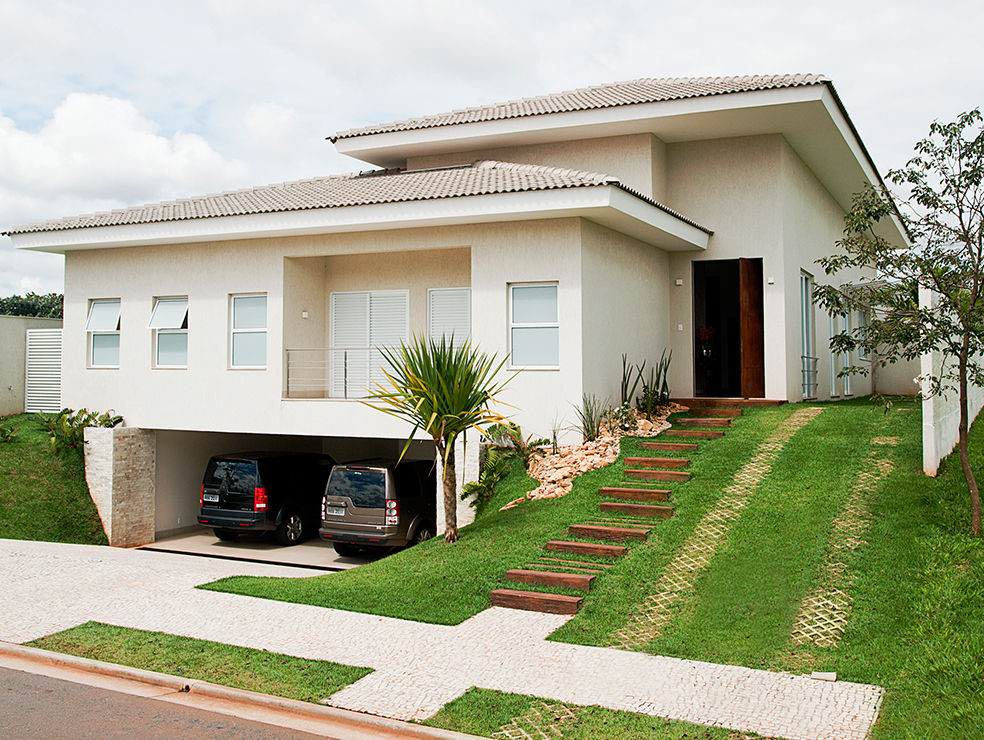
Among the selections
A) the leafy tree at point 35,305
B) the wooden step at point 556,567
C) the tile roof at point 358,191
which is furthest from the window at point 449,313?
the leafy tree at point 35,305

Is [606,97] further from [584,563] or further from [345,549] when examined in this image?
[584,563]

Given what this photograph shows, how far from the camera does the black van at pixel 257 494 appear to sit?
51.0ft

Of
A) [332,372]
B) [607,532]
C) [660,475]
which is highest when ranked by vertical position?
[332,372]

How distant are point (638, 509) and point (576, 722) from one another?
16.9 ft

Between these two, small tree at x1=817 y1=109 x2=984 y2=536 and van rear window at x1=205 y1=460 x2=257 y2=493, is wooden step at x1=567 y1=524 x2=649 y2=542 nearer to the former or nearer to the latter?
small tree at x1=817 y1=109 x2=984 y2=536

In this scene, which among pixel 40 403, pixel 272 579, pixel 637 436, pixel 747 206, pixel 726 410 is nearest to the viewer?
pixel 272 579

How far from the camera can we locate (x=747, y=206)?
1691 centimetres

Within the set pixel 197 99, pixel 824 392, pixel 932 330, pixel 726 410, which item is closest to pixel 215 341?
pixel 197 99

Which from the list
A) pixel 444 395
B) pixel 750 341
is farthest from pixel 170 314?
pixel 750 341

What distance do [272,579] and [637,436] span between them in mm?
6165

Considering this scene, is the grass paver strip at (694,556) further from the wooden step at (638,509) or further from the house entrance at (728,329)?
the house entrance at (728,329)

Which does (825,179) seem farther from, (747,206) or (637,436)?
(637,436)

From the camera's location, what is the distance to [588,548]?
32.9 ft

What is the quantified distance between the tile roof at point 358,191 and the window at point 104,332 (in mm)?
1713
